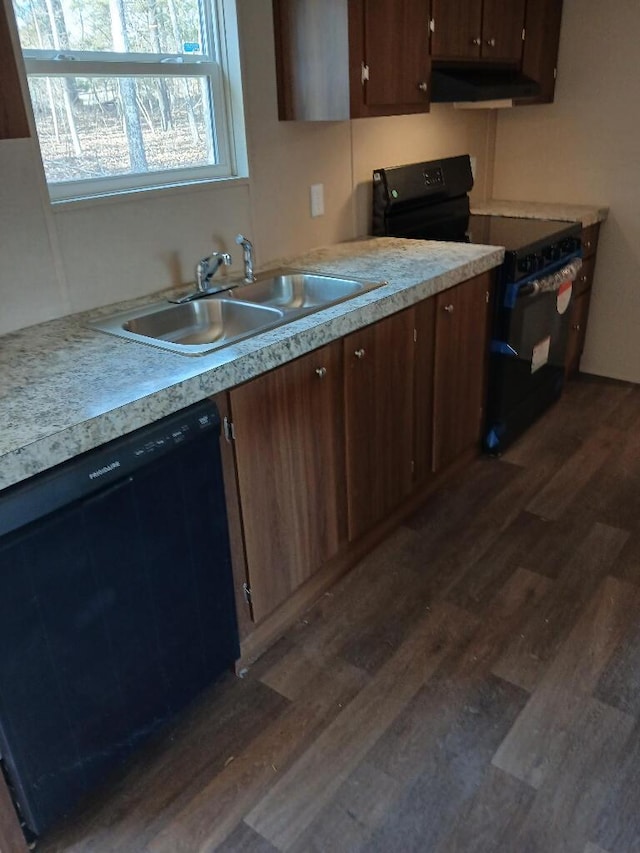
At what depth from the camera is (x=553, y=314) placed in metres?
3.12

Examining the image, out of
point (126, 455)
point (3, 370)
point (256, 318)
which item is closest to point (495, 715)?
point (126, 455)

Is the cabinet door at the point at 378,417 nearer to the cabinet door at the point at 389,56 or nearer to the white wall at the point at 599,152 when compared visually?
the cabinet door at the point at 389,56

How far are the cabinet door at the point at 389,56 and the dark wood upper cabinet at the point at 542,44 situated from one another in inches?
37.4

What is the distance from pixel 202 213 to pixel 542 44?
2.15m

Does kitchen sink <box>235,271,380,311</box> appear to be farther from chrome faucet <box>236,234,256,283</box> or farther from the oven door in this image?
the oven door

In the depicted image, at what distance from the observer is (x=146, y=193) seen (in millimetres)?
2092

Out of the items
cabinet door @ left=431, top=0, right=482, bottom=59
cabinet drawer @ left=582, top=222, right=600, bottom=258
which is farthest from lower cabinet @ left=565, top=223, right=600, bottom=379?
cabinet door @ left=431, top=0, right=482, bottom=59

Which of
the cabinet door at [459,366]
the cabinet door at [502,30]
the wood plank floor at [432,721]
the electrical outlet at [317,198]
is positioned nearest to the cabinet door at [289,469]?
the wood plank floor at [432,721]

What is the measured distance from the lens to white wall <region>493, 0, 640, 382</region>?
10.7 feet

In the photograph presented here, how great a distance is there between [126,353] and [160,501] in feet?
1.40

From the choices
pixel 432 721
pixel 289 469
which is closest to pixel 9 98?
pixel 289 469

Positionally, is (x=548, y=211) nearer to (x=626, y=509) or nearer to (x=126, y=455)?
(x=626, y=509)

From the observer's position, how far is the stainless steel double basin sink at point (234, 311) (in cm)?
194

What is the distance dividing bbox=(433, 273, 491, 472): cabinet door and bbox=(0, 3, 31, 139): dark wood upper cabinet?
145 cm
